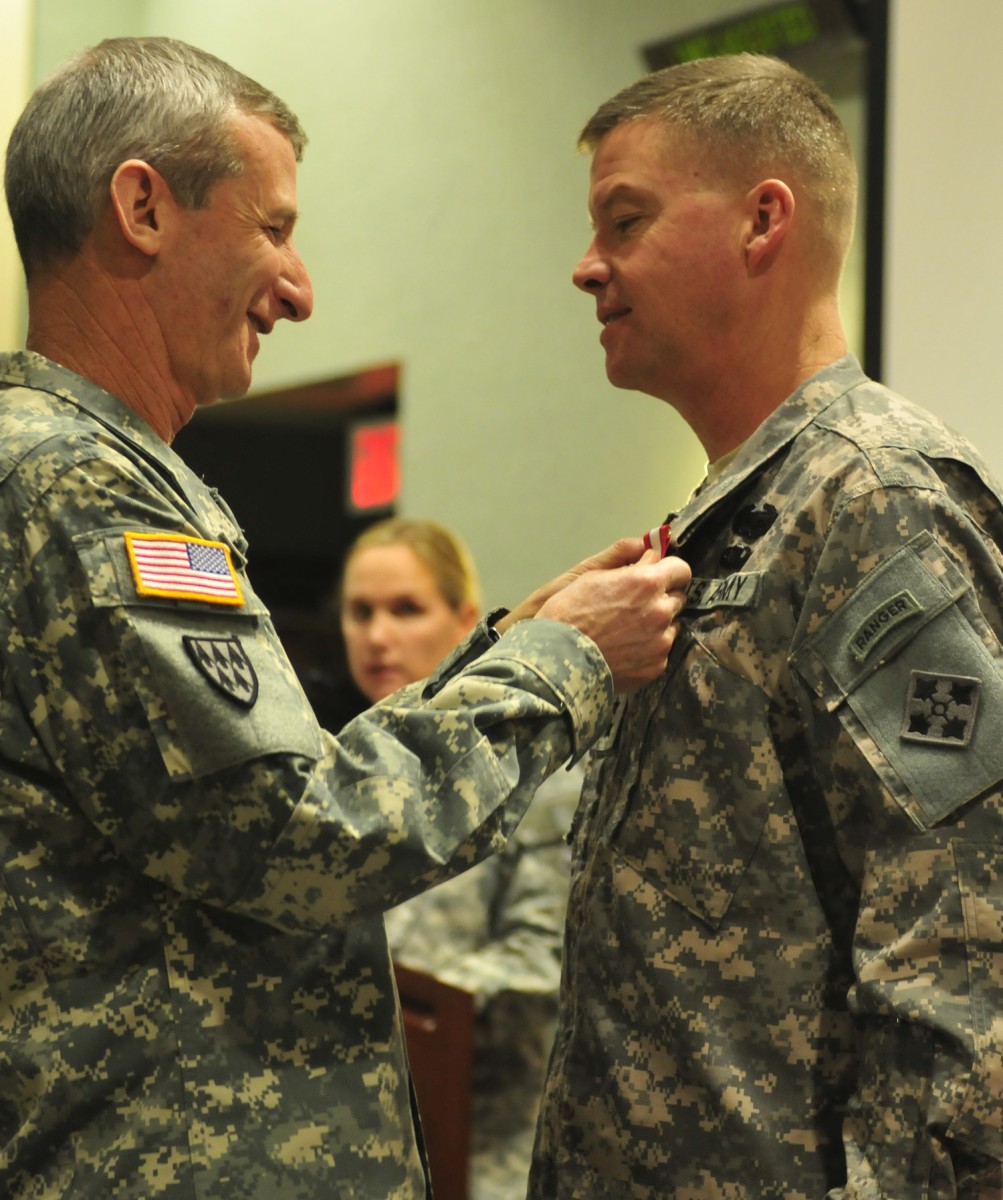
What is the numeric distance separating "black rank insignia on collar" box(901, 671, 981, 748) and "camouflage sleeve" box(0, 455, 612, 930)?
0.33 meters

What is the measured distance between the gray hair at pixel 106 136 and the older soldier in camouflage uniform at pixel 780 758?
1.54 ft

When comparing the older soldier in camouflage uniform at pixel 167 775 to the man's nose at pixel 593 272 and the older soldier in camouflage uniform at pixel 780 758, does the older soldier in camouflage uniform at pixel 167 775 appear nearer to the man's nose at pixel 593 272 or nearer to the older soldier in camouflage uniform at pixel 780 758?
the older soldier in camouflage uniform at pixel 780 758

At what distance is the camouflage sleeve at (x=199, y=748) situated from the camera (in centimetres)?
104

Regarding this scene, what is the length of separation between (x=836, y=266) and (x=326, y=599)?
3.56 meters

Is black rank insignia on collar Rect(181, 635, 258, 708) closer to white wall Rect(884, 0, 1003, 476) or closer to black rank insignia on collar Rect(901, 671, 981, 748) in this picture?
black rank insignia on collar Rect(901, 671, 981, 748)

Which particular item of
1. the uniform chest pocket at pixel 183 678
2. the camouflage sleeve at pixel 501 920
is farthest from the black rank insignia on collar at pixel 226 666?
the camouflage sleeve at pixel 501 920

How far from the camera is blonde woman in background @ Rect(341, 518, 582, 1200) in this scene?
221cm

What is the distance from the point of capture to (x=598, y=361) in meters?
3.61

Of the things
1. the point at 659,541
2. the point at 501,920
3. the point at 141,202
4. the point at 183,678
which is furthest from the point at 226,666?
the point at 501,920

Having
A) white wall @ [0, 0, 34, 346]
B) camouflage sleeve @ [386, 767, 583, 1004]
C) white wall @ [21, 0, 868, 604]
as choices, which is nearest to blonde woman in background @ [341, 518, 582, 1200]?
camouflage sleeve @ [386, 767, 583, 1004]

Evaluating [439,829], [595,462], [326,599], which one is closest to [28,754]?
[439,829]

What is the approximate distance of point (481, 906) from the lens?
2389mm

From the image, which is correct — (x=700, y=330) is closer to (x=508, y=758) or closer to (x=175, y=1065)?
(x=508, y=758)

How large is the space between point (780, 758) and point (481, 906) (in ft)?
Answer: 3.82
